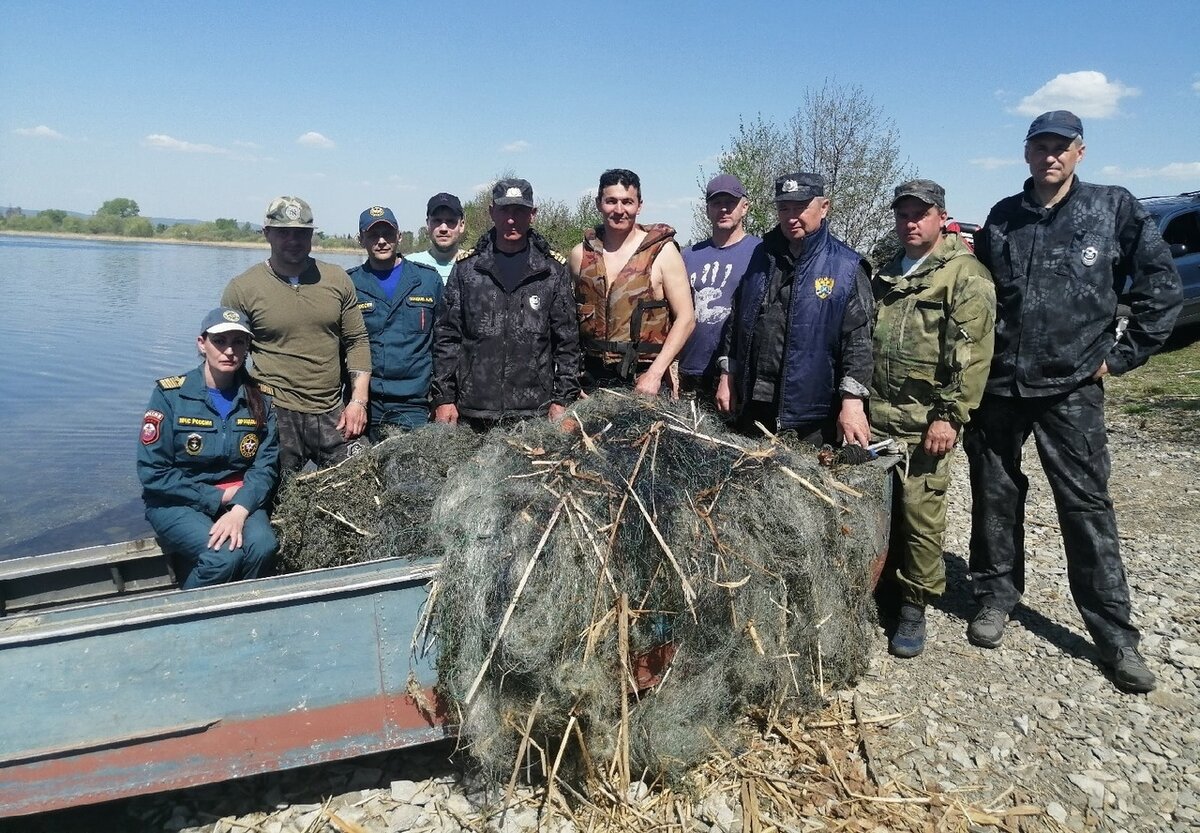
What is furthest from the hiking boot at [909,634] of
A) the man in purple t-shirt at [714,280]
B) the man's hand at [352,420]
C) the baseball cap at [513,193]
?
the man's hand at [352,420]

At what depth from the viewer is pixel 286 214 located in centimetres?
414

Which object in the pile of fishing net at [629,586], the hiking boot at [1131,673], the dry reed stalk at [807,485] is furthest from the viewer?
the hiking boot at [1131,673]

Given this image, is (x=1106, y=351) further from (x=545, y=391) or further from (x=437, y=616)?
(x=437, y=616)

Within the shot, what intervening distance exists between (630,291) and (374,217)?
5.38 ft

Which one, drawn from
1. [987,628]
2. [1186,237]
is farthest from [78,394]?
[1186,237]

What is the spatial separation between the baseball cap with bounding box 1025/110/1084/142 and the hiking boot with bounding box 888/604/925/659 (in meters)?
2.46

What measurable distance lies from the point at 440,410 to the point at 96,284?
31247mm

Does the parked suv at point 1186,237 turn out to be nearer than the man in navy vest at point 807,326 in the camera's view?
No

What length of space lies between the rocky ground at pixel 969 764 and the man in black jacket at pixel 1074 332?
0.33 meters

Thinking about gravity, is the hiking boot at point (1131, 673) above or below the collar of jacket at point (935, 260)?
below

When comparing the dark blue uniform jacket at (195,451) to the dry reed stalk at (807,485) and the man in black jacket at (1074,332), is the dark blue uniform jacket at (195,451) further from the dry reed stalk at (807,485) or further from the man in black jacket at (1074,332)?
the man in black jacket at (1074,332)

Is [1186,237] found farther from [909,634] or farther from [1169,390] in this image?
[909,634]

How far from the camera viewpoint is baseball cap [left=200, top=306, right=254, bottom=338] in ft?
11.8

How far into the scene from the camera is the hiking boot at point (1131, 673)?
369 cm
